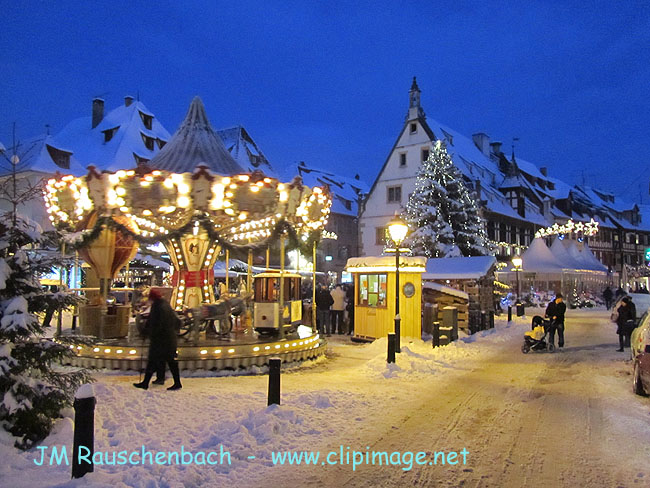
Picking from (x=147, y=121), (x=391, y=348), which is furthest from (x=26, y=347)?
(x=147, y=121)

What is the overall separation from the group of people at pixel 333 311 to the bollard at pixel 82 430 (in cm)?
1438

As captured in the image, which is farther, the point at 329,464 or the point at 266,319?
the point at 266,319

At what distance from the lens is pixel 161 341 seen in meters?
9.30

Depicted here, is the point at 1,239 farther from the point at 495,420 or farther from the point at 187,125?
the point at 187,125

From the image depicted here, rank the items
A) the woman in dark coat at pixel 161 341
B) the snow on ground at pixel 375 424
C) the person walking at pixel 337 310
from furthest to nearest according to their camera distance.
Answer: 1. the person walking at pixel 337 310
2. the woman in dark coat at pixel 161 341
3. the snow on ground at pixel 375 424

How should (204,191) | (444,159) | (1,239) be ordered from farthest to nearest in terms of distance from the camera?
(444,159), (204,191), (1,239)

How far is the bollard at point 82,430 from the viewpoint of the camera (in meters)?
5.07

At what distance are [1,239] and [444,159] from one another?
28.8 metres

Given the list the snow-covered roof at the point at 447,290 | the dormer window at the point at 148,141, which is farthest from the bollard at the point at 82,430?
the dormer window at the point at 148,141

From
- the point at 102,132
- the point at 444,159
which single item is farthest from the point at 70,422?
the point at 102,132

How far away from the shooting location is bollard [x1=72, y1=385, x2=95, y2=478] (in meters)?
5.07

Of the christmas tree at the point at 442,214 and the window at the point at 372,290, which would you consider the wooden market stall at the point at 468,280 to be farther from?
the christmas tree at the point at 442,214

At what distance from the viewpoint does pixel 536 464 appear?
597 centimetres

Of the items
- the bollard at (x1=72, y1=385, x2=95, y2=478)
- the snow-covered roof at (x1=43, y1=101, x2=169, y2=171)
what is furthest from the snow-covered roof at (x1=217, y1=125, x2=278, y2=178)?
the bollard at (x1=72, y1=385, x2=95, y2=478)
